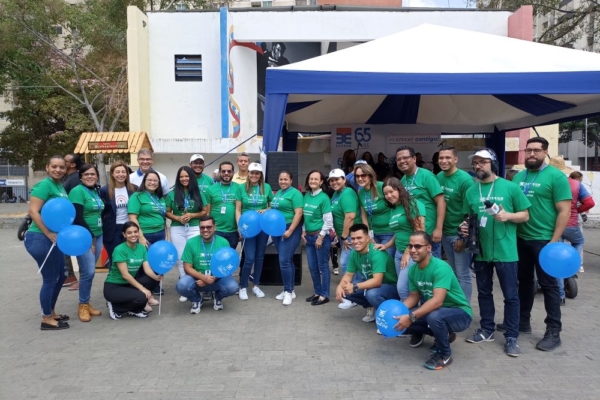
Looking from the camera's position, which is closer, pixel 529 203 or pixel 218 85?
pixel 529 203

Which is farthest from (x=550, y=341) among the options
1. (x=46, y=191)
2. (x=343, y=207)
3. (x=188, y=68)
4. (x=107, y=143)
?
(x=188, y=68)

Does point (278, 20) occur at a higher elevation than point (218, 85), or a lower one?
higher

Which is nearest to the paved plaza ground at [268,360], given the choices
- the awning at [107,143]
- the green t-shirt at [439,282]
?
the green t-shirt at [439,282]

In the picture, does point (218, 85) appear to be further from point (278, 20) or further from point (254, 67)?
point (278, 20)

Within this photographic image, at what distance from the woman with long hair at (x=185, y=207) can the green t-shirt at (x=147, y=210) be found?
159 millimetres

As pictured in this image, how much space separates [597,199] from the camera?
14883mm

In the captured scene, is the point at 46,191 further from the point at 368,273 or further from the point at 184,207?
the point at 368,273

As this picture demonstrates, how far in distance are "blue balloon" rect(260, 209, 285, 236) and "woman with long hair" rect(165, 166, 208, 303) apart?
2.42ft

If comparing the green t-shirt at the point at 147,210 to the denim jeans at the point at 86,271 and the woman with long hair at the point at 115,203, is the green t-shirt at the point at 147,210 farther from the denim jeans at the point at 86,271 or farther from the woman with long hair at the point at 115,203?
the denim jeans at the point at 86,271

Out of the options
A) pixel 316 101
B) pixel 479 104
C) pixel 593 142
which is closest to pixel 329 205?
pixel 316 101

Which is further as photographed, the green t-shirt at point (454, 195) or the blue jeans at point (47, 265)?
the blue jeans at point (47, 265)

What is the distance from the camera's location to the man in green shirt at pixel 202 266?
485cm

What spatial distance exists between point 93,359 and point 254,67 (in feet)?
36.6

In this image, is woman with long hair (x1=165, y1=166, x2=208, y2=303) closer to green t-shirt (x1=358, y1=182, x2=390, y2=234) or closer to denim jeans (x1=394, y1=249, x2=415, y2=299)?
green t-shirt (x1=358, y1=182, x2=390, y2=234)
